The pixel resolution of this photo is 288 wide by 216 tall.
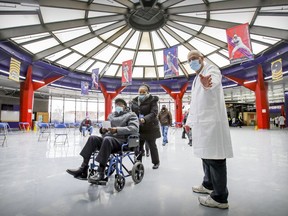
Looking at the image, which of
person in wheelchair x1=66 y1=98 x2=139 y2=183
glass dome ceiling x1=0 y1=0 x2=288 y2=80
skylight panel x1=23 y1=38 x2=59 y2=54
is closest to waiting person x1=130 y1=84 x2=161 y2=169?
person in wheelchair x1=66 y1=98 x2=139 y2=183

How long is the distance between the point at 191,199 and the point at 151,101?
1.93 meters

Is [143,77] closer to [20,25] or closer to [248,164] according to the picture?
[20,25]

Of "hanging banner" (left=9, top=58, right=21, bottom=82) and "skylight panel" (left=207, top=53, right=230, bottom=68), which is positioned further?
"skylight panel" (left=207, top=53, right=230, bottom=68)

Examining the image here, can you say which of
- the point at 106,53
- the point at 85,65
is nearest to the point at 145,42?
the point at 106,53

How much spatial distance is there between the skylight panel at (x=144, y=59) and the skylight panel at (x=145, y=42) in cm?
85

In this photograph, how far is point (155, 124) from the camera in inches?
135

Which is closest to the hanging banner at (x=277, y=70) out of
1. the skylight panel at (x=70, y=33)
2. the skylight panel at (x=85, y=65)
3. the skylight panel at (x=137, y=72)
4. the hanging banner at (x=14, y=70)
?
the skylight panel at (x=137, y=72)

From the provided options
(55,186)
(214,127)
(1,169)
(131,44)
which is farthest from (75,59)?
(214,127)

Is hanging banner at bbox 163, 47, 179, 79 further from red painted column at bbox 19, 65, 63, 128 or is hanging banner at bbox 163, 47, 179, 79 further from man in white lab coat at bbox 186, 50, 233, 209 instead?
red painted column at bbox 19, 65, 63, 128

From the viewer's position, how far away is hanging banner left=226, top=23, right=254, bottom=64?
758 centimetres

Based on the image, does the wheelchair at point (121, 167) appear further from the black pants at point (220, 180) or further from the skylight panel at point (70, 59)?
the skylight panel at point (70, 59)

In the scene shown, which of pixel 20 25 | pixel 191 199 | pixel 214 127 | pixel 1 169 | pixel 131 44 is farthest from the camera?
pixel 131 44

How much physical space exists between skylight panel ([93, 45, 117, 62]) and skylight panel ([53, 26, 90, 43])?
279cm

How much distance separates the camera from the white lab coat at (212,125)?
176 centimetres
